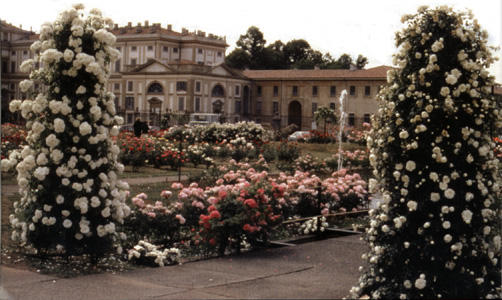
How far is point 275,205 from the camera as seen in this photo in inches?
349

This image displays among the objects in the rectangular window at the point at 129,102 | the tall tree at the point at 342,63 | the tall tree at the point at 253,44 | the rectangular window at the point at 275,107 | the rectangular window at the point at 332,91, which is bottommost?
the rectangular window at the point at 275,107

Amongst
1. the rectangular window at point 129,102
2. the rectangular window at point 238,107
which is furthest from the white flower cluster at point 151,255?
the rectangular window at point 238,107

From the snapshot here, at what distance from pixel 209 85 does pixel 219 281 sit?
6270cm

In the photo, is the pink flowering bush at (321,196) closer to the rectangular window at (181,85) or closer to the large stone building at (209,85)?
the large stone building at (209,85)

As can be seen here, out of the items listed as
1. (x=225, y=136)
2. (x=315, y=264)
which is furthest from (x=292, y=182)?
(x=225, y=136)

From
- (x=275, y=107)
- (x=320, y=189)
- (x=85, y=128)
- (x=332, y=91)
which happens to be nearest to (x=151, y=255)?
(x=85, y=128)

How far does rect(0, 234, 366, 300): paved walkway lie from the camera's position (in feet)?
18.6

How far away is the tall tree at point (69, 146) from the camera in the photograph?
6.85m

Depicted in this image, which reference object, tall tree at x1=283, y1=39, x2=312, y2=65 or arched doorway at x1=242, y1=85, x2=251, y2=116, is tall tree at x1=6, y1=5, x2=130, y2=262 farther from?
arched doorway at x1=242, y1=85, x2=251, y2=116

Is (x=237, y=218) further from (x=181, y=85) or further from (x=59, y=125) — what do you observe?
(x=181, y=85)

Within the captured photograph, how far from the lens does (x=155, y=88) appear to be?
65.7m

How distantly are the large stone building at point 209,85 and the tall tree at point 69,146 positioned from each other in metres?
39.5

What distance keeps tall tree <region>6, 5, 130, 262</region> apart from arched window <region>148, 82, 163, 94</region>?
191 ft

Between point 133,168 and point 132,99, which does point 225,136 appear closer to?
point 133,168
